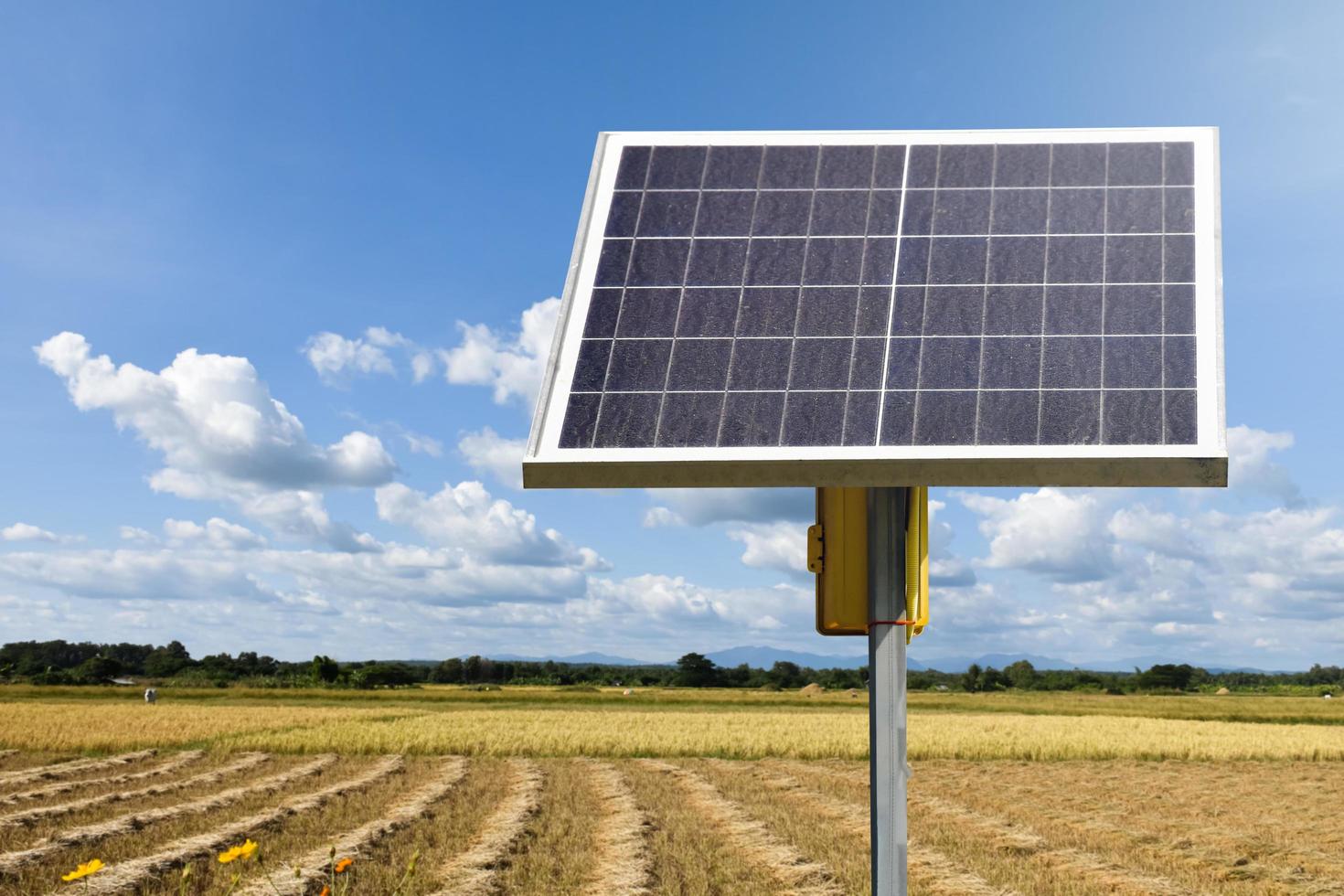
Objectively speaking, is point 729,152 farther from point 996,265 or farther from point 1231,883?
point 1231,883

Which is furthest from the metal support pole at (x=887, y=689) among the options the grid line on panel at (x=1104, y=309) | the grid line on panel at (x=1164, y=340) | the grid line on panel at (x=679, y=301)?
the grid line on panel at (x=1164, y=340)

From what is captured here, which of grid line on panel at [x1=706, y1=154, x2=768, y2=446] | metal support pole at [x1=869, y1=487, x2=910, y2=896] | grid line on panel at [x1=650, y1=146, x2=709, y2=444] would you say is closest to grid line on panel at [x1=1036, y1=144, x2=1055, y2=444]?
metal support pole at [x1=869, y1=487, x2=910, y2=896]

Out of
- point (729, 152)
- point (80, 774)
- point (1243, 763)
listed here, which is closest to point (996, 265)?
point (729, 152)

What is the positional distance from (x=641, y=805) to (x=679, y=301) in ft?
45.7

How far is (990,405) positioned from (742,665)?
85173mm

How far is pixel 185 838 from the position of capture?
50.9 ft

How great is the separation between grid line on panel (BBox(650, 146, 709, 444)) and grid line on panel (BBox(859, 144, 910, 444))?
120 cm

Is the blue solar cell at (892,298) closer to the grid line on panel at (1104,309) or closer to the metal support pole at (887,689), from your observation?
the grid line on panel at (1104,309)

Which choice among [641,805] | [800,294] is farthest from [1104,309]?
[641,805]

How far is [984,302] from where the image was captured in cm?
713

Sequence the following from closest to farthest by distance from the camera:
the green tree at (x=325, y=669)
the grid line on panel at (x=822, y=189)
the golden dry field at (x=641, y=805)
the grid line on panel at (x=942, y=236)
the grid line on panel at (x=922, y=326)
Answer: the grid line on panel at (x=922, y=326)
the grid line on panel at (x=942, y=236)
the grid line on panel at (x=822, y=189)
the golden dry field at (x=641, y=805)
the green tree at (x=325, y=669)

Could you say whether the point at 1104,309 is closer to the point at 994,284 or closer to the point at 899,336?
the point at 994,284

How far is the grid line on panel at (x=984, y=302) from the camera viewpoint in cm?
641

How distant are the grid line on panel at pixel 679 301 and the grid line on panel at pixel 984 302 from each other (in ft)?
6.02
